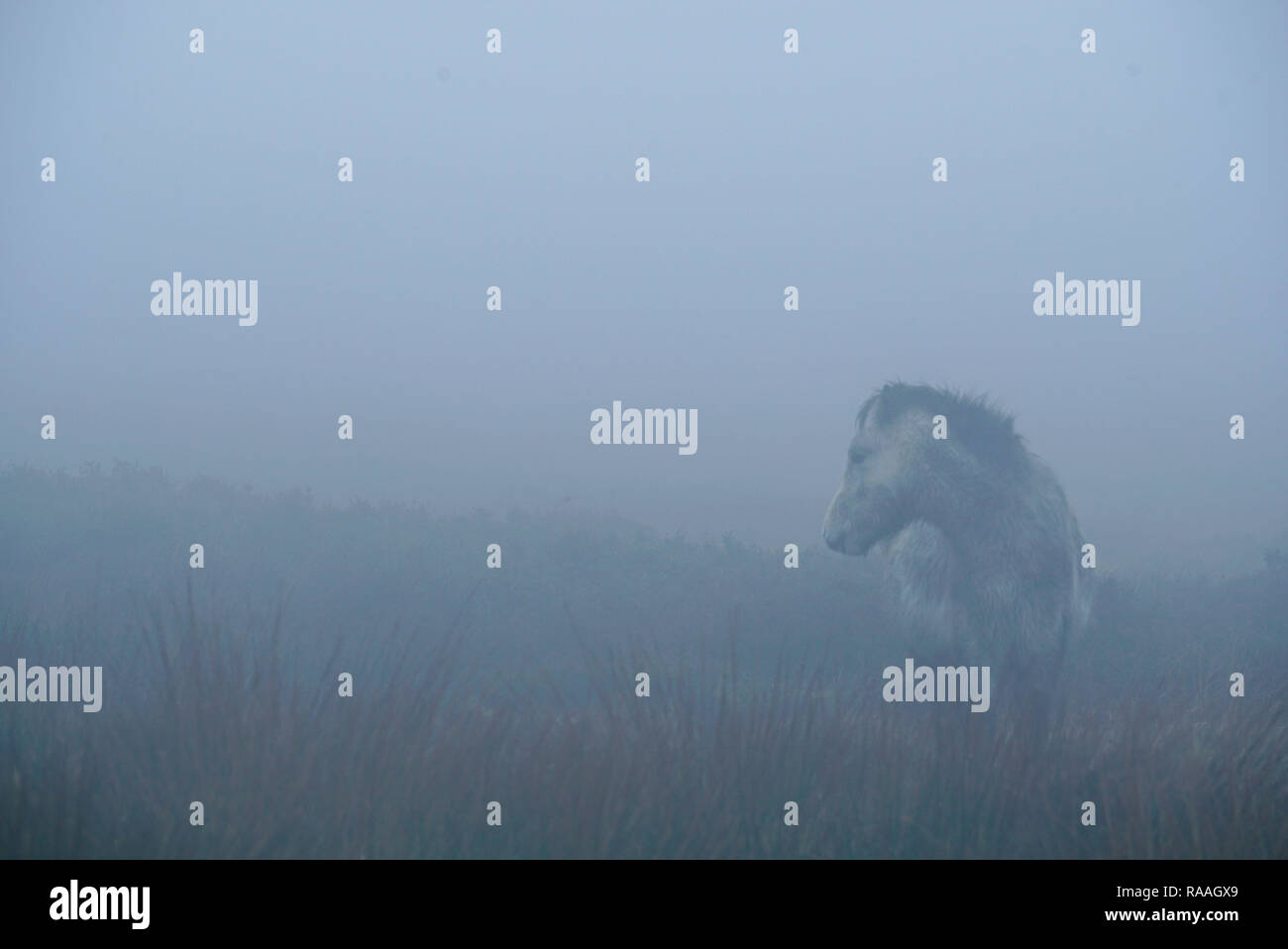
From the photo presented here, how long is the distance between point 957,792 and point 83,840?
3.56 m

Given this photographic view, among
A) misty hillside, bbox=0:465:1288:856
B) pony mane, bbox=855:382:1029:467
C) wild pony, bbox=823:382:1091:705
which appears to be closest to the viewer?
misty hillside, bbox=0:465:1288:856

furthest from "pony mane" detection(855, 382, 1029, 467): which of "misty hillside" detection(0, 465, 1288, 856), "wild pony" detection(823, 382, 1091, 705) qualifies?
"misty hillside" detection(0, 465, 1288, 856)

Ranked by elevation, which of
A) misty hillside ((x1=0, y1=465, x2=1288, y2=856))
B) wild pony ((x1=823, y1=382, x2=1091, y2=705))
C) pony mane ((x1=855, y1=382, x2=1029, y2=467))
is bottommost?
misty hillside ((x1=0, y1=465, x2=1288, y2=856))

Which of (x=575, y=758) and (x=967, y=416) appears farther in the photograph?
(x=967, y=416)

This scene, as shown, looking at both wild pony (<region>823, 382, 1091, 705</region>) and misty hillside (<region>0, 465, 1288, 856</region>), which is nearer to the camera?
misty hillside (<region>0, 465, 1288, 856</region>)

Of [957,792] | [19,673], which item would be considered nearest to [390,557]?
[19,673]

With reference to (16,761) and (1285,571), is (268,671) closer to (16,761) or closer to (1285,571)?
(16,761)

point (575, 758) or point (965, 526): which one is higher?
point (965, 526)

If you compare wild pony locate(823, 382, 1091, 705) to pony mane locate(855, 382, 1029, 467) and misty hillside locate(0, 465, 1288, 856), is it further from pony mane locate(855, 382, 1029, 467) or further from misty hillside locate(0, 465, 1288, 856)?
misty hillside locate(0, 465, 1288, 856)

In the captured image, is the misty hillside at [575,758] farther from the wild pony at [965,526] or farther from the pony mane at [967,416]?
the pony mane at [967,416]

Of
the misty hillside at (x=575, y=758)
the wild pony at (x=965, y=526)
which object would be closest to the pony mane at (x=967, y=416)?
the wild pony at (x=965, y=526)

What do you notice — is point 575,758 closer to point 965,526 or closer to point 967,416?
point 965,526

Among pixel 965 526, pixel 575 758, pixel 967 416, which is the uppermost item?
pixel 967 416

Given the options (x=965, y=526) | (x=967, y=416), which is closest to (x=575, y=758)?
(x=965, y=526)
